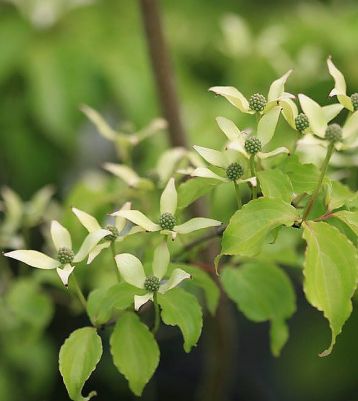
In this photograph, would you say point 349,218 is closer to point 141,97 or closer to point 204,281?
point 204,281

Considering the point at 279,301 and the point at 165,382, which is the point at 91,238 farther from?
the point at 165,382

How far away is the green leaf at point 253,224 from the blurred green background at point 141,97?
636 mm

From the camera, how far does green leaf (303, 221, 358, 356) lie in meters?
0.56

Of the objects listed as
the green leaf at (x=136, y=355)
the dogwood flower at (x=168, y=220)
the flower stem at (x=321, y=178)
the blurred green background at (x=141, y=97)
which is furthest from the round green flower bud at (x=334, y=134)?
the blurred green background at (x=141, y=97)

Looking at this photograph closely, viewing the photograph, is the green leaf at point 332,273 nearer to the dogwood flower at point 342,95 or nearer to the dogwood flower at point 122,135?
the dogwood flower at point 342,95

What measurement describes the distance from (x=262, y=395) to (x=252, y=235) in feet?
3.08

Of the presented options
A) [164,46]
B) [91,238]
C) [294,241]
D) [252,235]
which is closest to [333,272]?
[252,235]

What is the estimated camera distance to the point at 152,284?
622 millimetres

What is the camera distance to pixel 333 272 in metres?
0.56

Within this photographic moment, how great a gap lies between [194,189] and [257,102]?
0.09 meters

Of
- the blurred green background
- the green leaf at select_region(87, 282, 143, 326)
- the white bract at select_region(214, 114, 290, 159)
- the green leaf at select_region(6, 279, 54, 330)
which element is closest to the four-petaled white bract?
the white bract at select_region(214, 114, 290, 159)

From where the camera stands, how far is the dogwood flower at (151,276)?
617mm

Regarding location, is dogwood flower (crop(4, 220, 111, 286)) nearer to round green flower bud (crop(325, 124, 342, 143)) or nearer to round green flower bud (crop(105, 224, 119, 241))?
round green flower bud (crop(105, 224, 119, 241))

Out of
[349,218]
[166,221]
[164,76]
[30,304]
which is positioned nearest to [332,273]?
[349,218]
